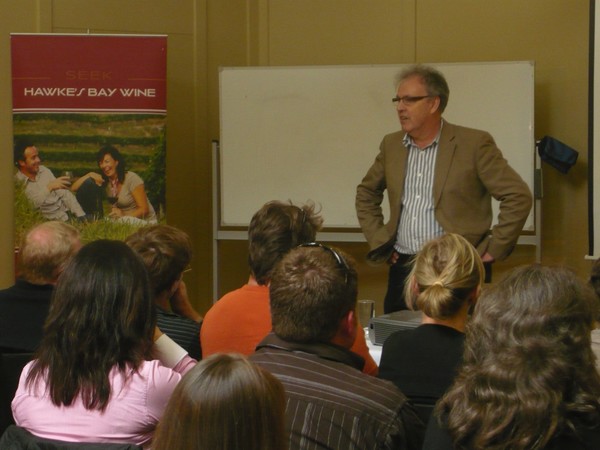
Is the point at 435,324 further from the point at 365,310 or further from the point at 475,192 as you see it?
the point at 475,192

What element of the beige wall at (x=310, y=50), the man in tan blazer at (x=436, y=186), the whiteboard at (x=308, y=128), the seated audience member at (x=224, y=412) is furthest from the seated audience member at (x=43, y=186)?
the seated audience member at (x=224, y=412)

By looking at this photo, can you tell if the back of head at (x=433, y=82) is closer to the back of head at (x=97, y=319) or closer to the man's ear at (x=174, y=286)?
the man's ear at (x=174, y=286)

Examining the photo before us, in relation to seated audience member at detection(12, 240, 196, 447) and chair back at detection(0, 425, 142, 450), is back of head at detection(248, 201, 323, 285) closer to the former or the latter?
seated audience member at detection(12, 240, 196, 447)

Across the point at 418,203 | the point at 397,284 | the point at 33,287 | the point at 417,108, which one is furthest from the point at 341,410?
the point at 417,108

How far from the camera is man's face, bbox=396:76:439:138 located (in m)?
3.86

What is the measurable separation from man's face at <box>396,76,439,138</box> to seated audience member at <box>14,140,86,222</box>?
6.76 feet

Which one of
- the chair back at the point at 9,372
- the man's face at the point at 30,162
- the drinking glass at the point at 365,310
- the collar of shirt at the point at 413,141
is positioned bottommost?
the chair back at the point at 9,372

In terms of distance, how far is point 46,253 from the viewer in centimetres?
280

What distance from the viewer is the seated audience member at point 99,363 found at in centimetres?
181

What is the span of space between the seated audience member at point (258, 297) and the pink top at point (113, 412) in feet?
1.19

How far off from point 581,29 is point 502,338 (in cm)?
398

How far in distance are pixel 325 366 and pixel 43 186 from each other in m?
3.58

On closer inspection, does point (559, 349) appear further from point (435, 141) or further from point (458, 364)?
point (435, 141)

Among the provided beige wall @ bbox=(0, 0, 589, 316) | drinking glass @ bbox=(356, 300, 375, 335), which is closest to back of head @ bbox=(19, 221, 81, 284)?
drinking glass @ bbox=(356, 300, 375, 335)
